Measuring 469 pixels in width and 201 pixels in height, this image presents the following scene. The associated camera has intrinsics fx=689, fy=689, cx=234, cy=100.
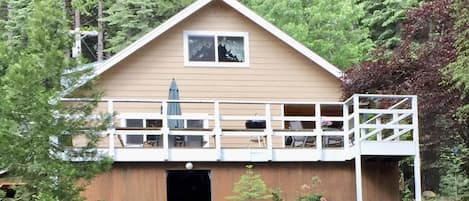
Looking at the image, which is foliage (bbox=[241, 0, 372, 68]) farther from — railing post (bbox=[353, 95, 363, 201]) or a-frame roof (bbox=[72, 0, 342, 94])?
railing post (bbox=[353, 95, 363, 201])

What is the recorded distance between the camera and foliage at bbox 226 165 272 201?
11.3 meters

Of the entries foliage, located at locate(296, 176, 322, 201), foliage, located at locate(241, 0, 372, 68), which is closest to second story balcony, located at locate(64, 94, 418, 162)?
foliage, located at locate(296, 176, 322, 201)

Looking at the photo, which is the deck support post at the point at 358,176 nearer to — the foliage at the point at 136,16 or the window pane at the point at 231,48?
the window pane at the point at 231,48

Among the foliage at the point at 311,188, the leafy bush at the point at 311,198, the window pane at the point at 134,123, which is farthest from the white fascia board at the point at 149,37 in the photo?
the leafy bush at the point at 311,198

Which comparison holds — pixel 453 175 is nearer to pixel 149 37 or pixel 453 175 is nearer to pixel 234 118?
pixel 149 37

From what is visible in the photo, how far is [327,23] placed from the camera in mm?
24016

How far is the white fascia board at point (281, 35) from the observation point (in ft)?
49.5

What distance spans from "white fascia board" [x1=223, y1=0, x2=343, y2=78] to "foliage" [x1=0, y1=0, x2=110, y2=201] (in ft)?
20.6

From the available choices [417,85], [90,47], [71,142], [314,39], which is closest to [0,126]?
[71,142]

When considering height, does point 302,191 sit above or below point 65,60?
below

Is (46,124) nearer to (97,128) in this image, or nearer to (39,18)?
(97,128)

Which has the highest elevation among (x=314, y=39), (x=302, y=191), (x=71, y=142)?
(x=314, y=39)

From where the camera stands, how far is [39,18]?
9.09 meters

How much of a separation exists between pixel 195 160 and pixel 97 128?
2650mm
